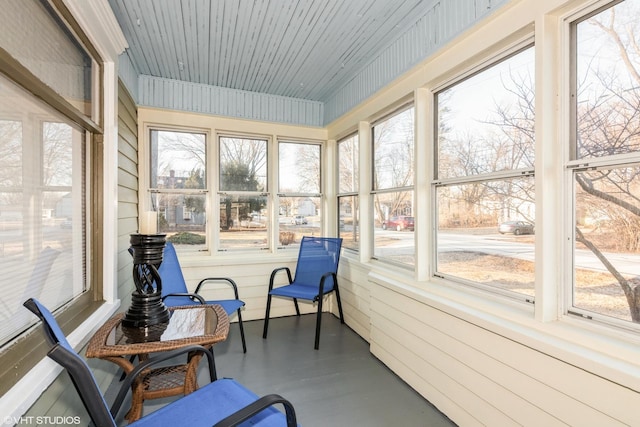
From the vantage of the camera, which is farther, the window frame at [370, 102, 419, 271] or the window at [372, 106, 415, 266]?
the window at [372, 106, 415, 266]

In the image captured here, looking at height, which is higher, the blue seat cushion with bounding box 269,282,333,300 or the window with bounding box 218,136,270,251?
the window with bounding box 218,136,270,251

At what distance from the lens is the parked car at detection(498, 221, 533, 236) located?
1.65 m

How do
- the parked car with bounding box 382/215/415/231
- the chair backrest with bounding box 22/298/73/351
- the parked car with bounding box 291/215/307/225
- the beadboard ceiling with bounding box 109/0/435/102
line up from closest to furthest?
the chair backrest with bounding box 22/298/73/351, the beadboard ceiling with bounding box 109/0/435/102, the parked car with bounding box 382/215/415/231, the parked car with bounding box 291/215/307/225

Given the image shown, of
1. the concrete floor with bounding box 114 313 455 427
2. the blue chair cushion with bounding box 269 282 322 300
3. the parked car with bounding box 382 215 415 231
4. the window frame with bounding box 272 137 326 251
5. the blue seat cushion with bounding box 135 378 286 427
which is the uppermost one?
the window frame with bounding box 272 137 326 251

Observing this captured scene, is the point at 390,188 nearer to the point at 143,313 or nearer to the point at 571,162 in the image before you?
the point at 571,162

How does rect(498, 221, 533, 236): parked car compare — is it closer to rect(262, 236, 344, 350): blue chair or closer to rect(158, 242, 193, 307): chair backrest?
rect(262, 236, 344, 350): blue chair

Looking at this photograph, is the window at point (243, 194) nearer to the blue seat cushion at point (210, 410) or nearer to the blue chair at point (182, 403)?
the blue chair at point (182, 403)

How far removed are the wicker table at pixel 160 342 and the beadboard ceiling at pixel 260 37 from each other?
209 cm

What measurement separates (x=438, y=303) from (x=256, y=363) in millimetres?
1616

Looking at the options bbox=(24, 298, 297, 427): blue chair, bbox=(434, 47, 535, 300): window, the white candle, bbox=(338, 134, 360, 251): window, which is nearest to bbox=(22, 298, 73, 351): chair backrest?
bbox=(24, 298, 297, 427): blue chair

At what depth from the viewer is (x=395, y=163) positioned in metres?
2.86

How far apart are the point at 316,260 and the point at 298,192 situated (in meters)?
0.97

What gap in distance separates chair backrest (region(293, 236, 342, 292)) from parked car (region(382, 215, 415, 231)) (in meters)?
0.61

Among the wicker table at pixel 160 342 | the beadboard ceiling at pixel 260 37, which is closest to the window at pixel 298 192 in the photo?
the beadboard ceiling at pixel 260 37
